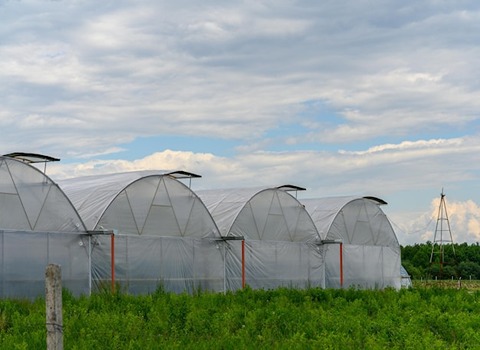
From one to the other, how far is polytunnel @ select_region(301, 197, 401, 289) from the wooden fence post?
29823 mm

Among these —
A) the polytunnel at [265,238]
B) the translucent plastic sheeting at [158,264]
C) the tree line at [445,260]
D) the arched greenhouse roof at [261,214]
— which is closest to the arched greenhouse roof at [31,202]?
the translucent plastic sheeting at [158,264]

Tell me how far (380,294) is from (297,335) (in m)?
11.6

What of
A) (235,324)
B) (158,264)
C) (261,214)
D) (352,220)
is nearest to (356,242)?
(352,220)

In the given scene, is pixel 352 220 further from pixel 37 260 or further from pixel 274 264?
pixel 37 260

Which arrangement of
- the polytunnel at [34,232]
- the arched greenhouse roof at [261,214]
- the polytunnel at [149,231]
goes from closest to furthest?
the polytunnel at [34,232] → the polytunnel at [149,231] → the arched greenhouse roof at [261,214]

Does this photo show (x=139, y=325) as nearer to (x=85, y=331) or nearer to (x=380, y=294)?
(x=85, y=331)

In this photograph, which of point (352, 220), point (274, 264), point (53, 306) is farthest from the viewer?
point (352, 220)

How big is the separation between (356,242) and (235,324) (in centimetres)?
2626

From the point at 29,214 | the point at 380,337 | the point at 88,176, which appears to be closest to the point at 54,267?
the point at 380,337

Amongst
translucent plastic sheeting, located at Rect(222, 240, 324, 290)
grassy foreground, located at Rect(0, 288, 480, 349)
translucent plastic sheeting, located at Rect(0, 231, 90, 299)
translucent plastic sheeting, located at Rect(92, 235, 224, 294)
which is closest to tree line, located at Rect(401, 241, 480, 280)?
translucent plastic sheeting, located at Rect(222, 240, 324, 290)

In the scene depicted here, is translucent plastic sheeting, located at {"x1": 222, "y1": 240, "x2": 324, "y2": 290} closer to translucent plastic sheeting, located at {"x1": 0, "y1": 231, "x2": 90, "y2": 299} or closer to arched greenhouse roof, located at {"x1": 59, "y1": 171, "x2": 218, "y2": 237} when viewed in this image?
arched greenhouse roof, located at {"x1": 59, "y1": 171, "x2": 218, "y2": 237}

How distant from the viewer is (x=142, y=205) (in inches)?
1288

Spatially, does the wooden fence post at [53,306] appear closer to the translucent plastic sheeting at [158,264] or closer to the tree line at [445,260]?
the translucent plastic sheeting at [158,264]

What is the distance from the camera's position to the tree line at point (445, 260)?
292 feet
